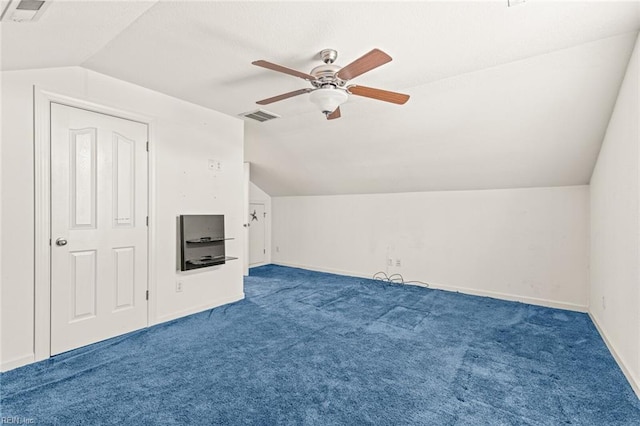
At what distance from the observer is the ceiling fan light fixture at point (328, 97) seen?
2316 mm

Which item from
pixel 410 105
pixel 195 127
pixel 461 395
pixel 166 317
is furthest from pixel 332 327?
pixel 195 127

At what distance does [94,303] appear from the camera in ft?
9.41

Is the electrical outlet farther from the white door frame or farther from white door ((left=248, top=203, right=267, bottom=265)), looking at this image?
white door ((left=248, top=203, right=267, bottom=265))

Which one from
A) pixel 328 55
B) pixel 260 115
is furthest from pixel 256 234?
pixel 328 55

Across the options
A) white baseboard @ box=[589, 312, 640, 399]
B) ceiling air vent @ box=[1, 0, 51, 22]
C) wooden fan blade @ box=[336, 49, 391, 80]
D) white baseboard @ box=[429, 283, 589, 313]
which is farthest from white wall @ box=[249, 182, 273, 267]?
white baseboard @ box=[589, 312, 640, 399]

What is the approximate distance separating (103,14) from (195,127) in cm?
194

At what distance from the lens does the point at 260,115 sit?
3928 mm

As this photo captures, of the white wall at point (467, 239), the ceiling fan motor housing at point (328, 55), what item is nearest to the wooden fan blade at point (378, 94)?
the ceiling fan motor housing at point (328, 55)

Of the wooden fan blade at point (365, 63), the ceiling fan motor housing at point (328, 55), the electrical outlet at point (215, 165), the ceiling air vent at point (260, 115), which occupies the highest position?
the ceiling air vent at point (260, 115)

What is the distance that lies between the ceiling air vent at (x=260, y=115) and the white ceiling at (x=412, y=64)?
0.42 ft

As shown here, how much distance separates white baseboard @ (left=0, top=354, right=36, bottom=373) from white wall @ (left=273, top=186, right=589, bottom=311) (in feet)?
14.6

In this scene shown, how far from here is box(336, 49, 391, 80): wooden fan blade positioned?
1.82 meters

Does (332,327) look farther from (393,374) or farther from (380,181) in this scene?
(380,181)

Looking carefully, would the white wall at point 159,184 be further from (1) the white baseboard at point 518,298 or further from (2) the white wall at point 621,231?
(2) the white wall at point 621,231
